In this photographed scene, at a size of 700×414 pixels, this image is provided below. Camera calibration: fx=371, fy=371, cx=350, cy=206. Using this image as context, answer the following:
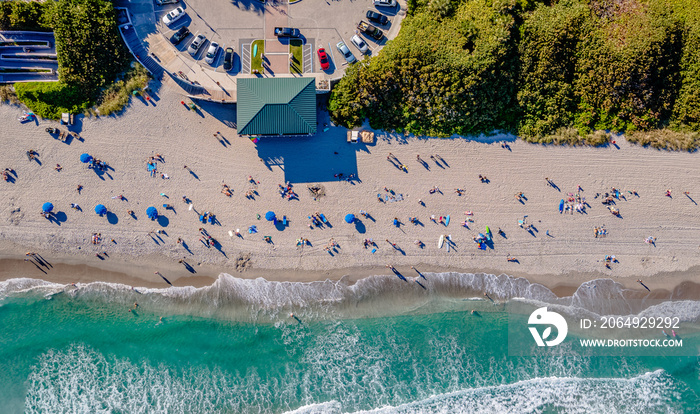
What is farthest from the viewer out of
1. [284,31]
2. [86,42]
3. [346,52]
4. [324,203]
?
[324,203]

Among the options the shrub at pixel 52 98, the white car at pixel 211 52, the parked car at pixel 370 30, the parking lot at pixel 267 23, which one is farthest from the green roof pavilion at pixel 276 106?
the shrub at pixel 52 98

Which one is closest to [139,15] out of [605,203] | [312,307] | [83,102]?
[83,102]

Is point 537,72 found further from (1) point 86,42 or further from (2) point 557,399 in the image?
(1) point 86,42

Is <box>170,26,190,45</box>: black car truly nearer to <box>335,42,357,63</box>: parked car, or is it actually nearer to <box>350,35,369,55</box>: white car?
<box>335,42,357,63</box>: parked car

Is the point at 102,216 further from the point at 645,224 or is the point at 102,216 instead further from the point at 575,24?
the point at 645,224

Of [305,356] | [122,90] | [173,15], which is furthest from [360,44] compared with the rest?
[305,356]
